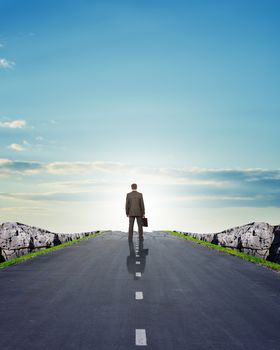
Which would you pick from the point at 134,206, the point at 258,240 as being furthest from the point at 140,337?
the point at 134,206

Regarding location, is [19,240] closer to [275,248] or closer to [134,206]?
[134,206]

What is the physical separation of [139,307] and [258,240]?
44.6 feet

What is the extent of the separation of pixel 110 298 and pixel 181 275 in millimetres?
4086

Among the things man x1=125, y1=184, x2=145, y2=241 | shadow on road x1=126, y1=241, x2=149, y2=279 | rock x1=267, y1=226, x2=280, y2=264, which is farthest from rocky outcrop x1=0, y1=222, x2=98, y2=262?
rock x1=267, y1=226, x2=280, y2=264

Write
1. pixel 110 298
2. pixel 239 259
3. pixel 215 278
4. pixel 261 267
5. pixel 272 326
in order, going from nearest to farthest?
pixel 272 326, pixel 110 298, pixel 215 278, pixel 261 267, pixel 239 259

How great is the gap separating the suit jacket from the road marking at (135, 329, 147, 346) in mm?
18584

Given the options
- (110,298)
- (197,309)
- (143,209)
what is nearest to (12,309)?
(110,298)

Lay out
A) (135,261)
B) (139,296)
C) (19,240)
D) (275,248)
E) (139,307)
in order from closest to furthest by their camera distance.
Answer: (139,307)
(139,296)
(135,261)
(275,248)
(19,240)

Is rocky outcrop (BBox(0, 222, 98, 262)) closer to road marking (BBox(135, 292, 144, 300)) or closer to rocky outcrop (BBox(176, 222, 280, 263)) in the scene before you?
rocky outcrop (BBox(176, 222, 280, 263))

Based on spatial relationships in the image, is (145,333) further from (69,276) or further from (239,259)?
(239,259)

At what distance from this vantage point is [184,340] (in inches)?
267

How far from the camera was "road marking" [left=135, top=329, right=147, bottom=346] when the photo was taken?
21.6ft

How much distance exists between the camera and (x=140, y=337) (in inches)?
270

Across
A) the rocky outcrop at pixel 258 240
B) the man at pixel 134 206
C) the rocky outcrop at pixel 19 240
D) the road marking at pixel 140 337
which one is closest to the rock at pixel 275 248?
the rocky outcrop at pixel 258 240
